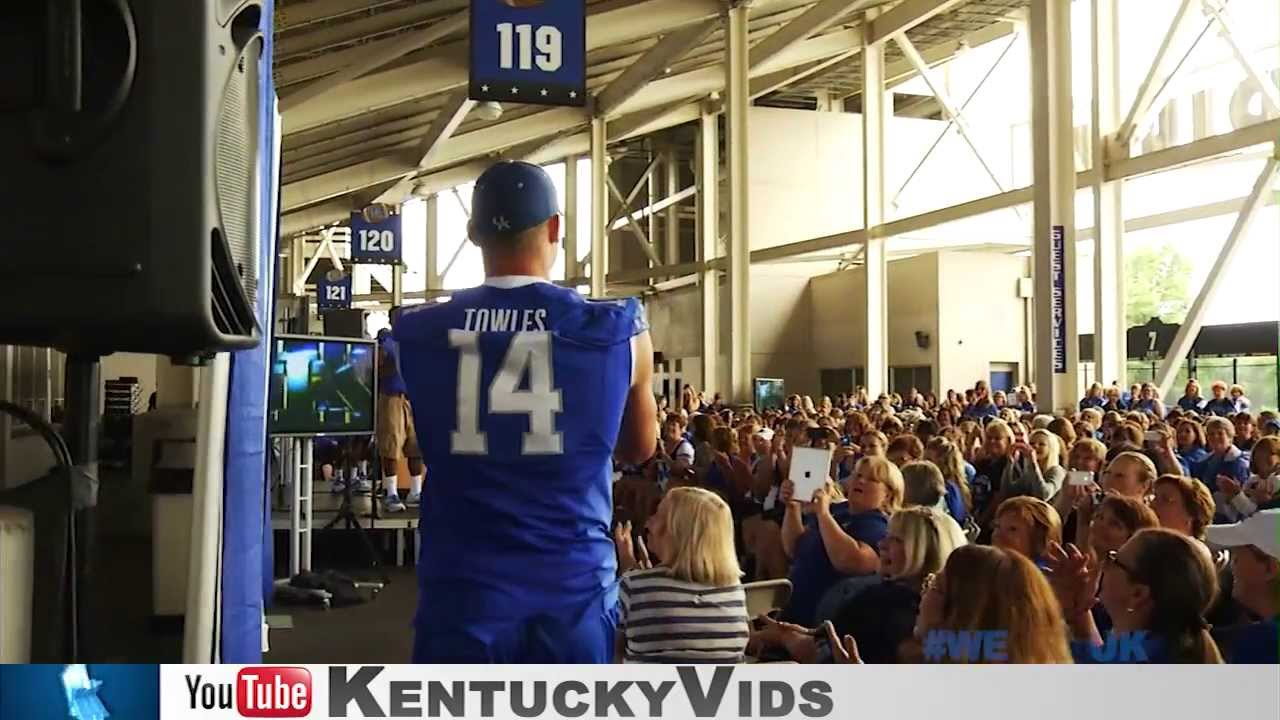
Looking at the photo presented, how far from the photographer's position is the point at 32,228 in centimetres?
135

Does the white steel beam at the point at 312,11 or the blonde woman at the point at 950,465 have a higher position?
the white steel beam at the point at 312,11

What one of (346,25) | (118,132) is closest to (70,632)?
(118,132)

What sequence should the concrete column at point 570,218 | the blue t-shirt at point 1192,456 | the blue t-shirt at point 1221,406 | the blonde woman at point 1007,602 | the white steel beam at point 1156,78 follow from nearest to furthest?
the blonde woman at point 1007,602 < the blue t-shirt at point 1192,456 < the blue t-shirt at point 1221,406 < the white steel beam at point 1156,78 < the concrete column at point 570,218

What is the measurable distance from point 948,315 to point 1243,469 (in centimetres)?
1202

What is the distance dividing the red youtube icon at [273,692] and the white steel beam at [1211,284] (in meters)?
10.2

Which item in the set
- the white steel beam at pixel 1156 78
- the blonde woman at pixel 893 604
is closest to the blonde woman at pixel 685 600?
the blonde woman at pixel 893 604

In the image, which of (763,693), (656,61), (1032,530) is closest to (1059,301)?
(656,61)

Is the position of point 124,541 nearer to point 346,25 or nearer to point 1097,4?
point 346,25

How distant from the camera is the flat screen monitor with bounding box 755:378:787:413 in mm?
13336

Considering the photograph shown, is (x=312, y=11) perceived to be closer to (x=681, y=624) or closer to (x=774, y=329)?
(x=681, y=624)

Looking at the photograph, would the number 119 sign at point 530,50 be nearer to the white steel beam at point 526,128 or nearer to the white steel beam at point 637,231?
the white steel beam at point 526,128

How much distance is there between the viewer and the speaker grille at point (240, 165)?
4.83 ft

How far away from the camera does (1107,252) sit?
1189 cm

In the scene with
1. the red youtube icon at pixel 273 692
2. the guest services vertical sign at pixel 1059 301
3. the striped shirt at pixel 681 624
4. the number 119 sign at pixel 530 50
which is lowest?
the red youtube icon at pixel 273 692
